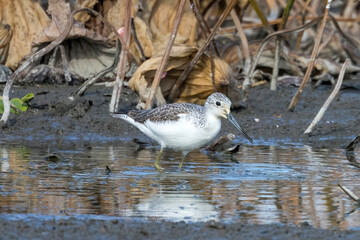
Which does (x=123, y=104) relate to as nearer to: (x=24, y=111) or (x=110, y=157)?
(x=24, y=111)

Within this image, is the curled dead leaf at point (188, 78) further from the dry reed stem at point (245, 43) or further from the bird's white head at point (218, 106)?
the bird's white head at point (218, 106)

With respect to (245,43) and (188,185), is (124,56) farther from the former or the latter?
(245,43)

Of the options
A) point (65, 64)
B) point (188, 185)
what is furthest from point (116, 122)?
point (188, 185)

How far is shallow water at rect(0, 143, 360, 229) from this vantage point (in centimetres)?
607

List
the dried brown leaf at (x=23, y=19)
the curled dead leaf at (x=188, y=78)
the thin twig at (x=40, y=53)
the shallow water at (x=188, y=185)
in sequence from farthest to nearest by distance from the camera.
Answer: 1. the dried brown leaf at (x=23, y=19)
2. the curled dead leaf at (x=188, y=78)
3. the thin twig at (x=40, y=53)
4. the shallow water at (x=188, y=185)

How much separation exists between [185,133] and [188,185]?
98 centimetres

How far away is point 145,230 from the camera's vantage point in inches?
208

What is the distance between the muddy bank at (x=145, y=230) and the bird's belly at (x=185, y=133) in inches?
106

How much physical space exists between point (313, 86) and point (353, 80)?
3.76 feet

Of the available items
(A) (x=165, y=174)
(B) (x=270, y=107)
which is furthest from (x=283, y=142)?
(A) (x=165, y=174)

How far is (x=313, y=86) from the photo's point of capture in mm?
14438

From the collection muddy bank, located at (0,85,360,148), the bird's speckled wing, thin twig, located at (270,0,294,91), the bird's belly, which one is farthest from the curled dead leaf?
the bird's belly

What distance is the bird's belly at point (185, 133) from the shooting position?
27.0ft

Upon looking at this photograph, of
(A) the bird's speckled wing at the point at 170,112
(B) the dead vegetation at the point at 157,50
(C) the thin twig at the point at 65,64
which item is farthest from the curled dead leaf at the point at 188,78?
(A) the bird's speckled wing at the point at 170,112
